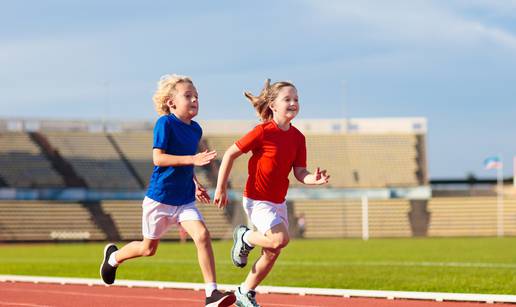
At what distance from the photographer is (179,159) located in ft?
24.6

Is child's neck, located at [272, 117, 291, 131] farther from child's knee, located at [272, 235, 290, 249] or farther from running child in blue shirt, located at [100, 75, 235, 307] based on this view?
child's knee, located at [272, 235, 290, 249]

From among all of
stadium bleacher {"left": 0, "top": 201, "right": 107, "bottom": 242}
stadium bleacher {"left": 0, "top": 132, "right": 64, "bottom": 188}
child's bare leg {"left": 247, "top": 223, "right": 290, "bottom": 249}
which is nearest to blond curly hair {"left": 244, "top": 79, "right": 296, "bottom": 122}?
child's bare leg {"left": 247, "top": 223, "right": 290, "bottom": 249}

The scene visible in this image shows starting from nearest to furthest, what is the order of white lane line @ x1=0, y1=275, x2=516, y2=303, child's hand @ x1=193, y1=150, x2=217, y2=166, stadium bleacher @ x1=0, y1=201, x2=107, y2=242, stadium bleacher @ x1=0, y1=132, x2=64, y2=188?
1. child's hand @ x1=193, y1=150, x2=217, y2=166
2. white lane line @ x1=0, y1=275, x2=516, y2=303
3. stadium bleacher @ x1=0, y1=201, x2=107, y2=242
4. stadium bleacher @ x1=0, y1=132, x2=64, y2=188

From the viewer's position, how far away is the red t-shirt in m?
7.89

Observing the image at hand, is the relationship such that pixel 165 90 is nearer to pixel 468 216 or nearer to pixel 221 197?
pixel 221 197

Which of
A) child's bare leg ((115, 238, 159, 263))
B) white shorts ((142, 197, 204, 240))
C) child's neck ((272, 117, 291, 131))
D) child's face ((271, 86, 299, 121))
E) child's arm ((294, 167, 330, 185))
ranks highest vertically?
child's face ((271, 86, 299, 121))

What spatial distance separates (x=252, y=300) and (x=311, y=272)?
10753 mm

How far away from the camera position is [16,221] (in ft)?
183

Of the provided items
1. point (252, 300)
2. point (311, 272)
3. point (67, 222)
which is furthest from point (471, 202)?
point (252, 300)

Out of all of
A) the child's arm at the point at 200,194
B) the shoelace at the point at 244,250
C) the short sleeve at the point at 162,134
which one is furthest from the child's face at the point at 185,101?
the shoelace at the point at 244,250

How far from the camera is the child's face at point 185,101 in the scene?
25.8 ft

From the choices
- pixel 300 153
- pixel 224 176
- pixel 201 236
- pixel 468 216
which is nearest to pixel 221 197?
pixel 224 176

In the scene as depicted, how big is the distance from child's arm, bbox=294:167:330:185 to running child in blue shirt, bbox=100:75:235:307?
91 cm

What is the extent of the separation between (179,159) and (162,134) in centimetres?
33
